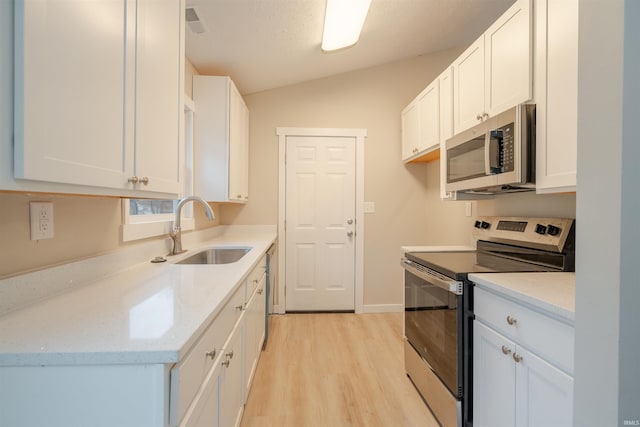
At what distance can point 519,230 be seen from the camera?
1.81 m

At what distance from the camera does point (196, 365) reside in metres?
0.81

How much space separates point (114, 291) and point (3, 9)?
2.77 ft

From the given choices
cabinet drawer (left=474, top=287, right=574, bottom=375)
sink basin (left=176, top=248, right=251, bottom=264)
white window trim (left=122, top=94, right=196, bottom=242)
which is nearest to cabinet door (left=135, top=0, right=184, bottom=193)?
white window trim (left=122, top=94, right=196, bottom=242)

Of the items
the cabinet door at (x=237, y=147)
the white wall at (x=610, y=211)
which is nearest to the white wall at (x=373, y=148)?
the cabinet door at (x=237, y=147)

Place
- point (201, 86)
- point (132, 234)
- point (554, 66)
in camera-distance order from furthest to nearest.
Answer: point (201, 86)
point (132, 234)
point (554, 66)

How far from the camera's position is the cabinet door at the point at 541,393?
0.95m

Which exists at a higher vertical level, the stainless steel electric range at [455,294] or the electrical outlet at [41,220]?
the electrical outlet at [41,220]

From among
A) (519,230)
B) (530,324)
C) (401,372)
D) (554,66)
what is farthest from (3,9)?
(401,372)

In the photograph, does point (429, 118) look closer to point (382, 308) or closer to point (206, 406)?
point (382, 308)

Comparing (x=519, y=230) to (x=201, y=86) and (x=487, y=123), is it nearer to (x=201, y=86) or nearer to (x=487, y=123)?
(x=487, y=123)

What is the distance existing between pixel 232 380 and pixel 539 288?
1.30m

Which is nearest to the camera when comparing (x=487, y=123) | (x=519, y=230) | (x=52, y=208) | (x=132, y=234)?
(x=52, y=208)

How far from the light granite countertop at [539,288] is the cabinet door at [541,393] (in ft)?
0.67

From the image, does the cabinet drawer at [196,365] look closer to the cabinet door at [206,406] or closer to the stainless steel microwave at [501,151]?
the cabinet door at [206,406]
